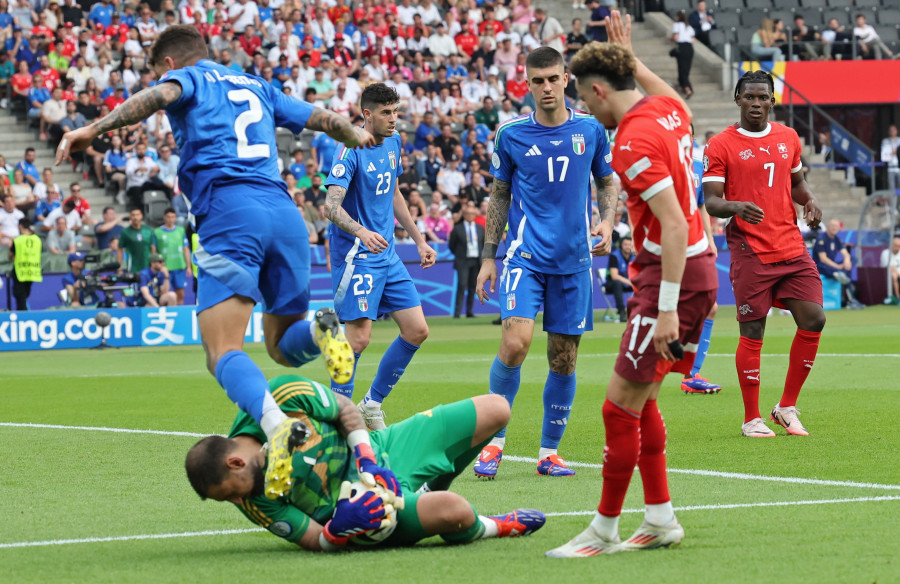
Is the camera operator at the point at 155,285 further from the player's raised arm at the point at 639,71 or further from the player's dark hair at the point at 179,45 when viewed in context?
the player's raised arm at the point at 639,71

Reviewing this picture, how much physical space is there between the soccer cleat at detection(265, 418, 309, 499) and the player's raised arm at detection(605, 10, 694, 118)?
2066mm

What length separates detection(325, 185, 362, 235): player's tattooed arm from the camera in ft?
31.0

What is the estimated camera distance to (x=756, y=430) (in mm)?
9109

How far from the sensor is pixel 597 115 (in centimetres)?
552

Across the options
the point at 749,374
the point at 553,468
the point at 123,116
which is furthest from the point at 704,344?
the point at 123,116

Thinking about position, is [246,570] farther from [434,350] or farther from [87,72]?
[87,72]

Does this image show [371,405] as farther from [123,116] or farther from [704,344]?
[704,344]

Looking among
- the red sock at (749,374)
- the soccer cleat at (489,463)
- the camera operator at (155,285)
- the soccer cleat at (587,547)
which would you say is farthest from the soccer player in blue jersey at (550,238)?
the camera operator at (155,285)

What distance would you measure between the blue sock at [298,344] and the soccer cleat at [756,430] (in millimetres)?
3906

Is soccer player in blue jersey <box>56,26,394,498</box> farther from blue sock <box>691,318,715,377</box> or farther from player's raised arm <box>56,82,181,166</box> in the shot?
blue sock <box>691,318,715,377</box>

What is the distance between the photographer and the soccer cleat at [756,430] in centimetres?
908

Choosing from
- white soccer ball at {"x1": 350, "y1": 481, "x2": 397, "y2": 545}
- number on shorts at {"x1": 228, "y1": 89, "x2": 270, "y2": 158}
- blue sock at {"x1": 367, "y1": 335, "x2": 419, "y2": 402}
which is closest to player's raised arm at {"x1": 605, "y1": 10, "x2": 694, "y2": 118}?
number on shorts at {"x1": 228, "y1": 89, "x2": 270, "y2": 158}

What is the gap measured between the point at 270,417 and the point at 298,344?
113cm

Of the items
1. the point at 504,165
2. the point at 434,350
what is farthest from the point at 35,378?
the point at 504,165
